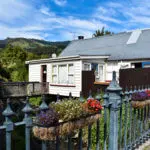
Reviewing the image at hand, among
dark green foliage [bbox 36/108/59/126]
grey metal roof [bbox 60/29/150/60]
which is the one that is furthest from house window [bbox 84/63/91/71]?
dark green foliage [bbox 36/108/59/126]

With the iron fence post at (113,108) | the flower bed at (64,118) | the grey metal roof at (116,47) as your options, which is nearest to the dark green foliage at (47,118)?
the flower bed at (64,118)

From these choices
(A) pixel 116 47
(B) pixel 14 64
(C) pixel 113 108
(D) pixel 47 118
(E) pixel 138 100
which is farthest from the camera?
(B) pixel 14 64

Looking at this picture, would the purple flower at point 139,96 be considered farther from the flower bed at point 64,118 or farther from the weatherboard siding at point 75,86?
the weatherboard siding at point 75,86

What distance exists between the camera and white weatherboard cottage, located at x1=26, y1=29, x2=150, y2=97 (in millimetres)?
19938

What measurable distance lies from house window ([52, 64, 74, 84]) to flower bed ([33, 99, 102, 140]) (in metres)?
17.1

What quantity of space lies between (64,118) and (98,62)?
18.7 meters

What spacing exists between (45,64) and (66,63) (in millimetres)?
3198

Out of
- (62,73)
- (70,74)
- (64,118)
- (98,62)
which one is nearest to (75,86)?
(70,74)

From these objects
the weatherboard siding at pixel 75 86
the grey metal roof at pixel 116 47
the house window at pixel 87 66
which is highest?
the grey metal roof at pixel 116 47

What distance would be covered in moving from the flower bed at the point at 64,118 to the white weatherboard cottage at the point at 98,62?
1528 centimetres

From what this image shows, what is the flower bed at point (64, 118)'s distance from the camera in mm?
2557

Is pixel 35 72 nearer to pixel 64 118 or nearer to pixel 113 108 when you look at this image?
pixel 113 108

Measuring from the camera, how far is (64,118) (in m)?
2.82

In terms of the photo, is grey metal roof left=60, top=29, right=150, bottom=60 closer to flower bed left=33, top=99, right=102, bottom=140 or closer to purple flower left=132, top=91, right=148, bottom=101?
purple flower left=132, top=91, right=148, bottom=101
